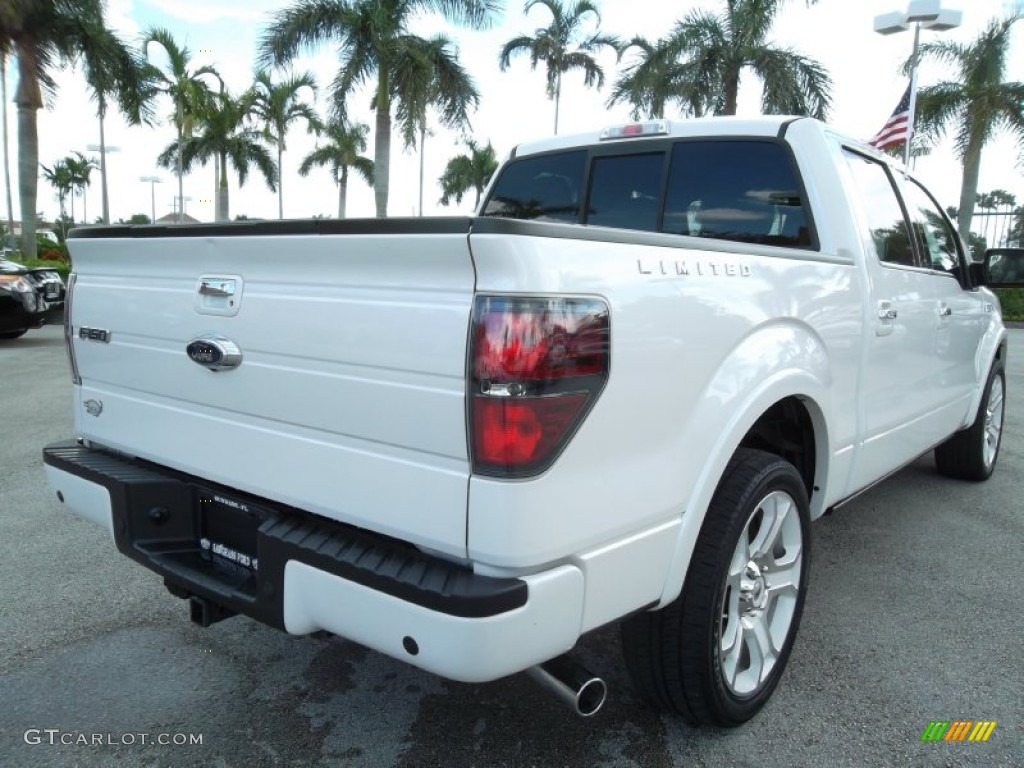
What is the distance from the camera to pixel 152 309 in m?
2.37

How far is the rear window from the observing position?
3.17m

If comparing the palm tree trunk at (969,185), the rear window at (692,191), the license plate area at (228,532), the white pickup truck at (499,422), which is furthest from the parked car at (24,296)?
the palm tree trunk at (969,185)

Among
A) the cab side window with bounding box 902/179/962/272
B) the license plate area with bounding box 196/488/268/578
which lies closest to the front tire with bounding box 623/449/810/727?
the license plate area with bounding box 196/488/268/578

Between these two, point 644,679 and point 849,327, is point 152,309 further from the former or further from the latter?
point 849,327

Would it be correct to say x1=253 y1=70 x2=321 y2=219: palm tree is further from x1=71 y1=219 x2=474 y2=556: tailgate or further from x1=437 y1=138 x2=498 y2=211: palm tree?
x1=71 y1=219 x2=474 y2=556: tailgate

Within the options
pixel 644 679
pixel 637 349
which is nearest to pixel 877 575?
pixel 644 679

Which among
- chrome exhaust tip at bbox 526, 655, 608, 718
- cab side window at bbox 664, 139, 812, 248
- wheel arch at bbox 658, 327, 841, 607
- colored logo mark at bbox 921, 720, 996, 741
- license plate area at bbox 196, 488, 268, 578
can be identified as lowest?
colored logo mark at bbox 921, 720, 996, 741

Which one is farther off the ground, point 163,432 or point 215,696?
point 163,432

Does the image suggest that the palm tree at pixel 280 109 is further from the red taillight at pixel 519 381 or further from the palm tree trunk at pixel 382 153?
the red taillight at pixel 519 381

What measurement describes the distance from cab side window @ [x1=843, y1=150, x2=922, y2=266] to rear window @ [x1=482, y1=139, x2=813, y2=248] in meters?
0.33

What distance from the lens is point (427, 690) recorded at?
2.63 m

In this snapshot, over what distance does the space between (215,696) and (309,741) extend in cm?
43

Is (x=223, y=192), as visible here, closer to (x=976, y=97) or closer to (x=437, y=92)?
(x=437, y=92)

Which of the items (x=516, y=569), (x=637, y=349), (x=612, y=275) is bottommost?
(x=516, y=569)
